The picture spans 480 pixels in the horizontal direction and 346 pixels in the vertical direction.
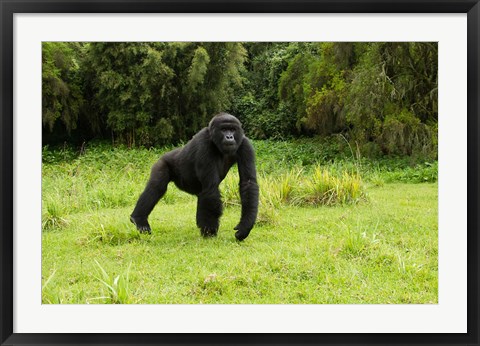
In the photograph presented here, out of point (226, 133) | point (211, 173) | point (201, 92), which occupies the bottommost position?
point (211, 173)

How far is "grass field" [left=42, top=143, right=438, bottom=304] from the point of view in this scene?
428cm

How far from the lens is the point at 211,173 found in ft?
18.8

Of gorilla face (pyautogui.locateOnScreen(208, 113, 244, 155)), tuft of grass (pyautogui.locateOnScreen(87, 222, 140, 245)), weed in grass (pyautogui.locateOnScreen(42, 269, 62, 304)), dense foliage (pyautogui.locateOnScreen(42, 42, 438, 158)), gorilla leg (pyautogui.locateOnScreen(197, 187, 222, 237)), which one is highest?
dense foliage (pyautogui.locateOnScreen(42, 42, 438, 158))

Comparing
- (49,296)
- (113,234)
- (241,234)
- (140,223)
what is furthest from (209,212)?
(49,296)

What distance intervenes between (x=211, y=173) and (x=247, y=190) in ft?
1.53

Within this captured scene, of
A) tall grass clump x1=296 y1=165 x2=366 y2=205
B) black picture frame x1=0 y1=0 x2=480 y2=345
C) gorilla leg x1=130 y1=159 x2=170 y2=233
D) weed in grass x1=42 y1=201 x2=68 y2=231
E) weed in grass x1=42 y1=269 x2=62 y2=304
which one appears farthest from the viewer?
tall grass clump x1=296 y1=165 x2=366 y2=205

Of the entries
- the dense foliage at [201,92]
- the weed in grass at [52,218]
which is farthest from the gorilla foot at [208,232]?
the dense foliage at [201,92]

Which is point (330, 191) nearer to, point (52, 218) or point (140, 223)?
point (140, 223)

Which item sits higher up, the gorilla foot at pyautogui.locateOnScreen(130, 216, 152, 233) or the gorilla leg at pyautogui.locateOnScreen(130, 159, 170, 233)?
the gorilla leg at pyautogui.locateOnScreen(130, 159, 170, 233)

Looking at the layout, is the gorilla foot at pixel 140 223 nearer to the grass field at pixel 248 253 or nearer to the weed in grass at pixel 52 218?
the grass field at pixel 248 253

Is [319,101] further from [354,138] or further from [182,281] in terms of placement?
[182,281]

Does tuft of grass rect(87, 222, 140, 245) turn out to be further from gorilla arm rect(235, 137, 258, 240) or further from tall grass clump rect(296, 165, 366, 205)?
tall grass clump rect(296, 165, 366, 205)

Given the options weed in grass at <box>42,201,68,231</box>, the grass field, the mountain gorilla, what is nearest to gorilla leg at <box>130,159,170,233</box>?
the mountain gorilla

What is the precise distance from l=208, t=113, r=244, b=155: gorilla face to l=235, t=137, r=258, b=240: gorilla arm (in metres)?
0.20
